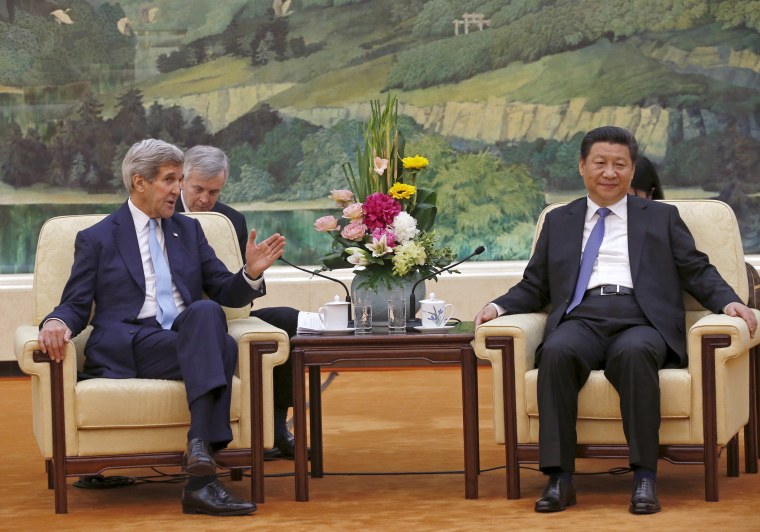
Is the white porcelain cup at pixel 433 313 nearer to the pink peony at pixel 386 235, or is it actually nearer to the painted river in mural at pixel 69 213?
the pink peony at pixel 386 235

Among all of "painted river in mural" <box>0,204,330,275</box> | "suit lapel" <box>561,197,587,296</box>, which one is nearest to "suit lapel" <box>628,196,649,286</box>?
"suit lapel" <box>561,197,587,296</box>

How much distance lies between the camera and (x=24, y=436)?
18.7 ft

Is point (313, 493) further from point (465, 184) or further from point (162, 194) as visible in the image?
point (465, 184)

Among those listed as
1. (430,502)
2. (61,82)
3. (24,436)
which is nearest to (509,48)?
(61,82)

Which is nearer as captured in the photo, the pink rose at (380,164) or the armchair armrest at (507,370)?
the armchair armrest at (507,370)

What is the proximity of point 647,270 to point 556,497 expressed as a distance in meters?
0.87

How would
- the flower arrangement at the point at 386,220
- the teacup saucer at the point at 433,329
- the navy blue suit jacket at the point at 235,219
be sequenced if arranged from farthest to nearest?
the navy blue suit jacket at the point at 235,219 < the flower arrangement at the point at 386,220 < the teacup saucer at the point at 433,329

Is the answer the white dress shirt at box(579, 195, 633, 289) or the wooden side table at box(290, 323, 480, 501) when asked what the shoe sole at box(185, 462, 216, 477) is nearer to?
the wooden side table at box(290, 323, 480, 501)

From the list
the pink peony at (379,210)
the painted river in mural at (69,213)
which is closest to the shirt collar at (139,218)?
the pink peony at (379,210)

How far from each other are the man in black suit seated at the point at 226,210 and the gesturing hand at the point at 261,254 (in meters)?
0.57

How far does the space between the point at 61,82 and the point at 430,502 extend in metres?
5.15

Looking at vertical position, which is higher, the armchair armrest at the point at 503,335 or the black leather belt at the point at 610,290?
the black leather belt at the point at 610,290

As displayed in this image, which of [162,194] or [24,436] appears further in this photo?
[24,436]

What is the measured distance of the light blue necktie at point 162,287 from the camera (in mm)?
4398
